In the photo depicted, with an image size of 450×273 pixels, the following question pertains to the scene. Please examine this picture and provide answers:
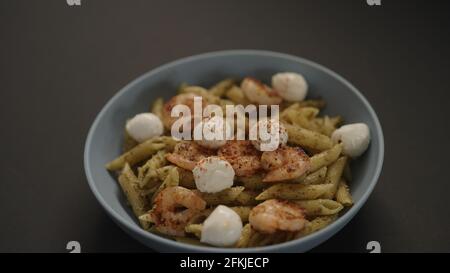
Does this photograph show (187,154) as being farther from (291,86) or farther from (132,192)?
(291,86)

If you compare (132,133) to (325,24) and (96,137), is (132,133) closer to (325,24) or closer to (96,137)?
(96,137)

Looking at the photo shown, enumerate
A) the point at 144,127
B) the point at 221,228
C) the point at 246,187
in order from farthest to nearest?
the point at 144,127 → the point at 246,187 → the point at 221,228

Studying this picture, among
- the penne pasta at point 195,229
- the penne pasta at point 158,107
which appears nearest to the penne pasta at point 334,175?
the penne pasta at point 195,229

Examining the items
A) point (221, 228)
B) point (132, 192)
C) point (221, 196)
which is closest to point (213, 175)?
point (221, 196)

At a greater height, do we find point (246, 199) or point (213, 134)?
point (213, 134)

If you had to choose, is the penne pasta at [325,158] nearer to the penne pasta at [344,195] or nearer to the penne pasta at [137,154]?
the penne pasta at [344,195]
